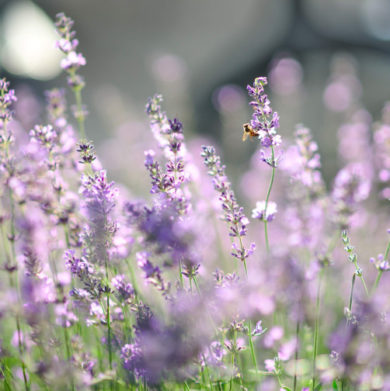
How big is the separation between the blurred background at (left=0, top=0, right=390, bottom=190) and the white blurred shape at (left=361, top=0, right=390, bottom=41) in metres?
0.02

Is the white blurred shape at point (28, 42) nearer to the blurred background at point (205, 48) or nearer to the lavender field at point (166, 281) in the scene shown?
the blurred background at point (205, 48)

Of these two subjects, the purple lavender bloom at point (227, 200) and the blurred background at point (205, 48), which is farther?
the blurred background at point (205, 48)

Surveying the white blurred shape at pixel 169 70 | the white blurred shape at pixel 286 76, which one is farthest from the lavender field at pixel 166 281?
the white blurred shape at pixel 169 70

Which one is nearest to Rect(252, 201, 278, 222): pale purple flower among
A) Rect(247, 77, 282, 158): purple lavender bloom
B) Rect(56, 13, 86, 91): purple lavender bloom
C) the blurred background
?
Rect(247, 77, 282, 158): purple lavender bloom

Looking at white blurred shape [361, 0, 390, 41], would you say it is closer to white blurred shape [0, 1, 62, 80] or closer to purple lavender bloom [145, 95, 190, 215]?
white blurred shape [0, 1, 62, 80]

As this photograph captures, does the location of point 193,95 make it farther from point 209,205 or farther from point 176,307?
point 176,307

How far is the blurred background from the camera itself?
7801 mm

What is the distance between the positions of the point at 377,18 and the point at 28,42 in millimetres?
5363

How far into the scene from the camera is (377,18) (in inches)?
319

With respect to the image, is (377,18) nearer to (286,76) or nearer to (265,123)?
(286,76)

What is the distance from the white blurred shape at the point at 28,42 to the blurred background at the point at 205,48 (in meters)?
0.02

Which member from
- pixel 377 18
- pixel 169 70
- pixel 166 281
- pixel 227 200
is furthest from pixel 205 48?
pixel 227 200

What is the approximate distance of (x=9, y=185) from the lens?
1.83m

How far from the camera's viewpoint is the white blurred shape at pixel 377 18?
26.0 ft
